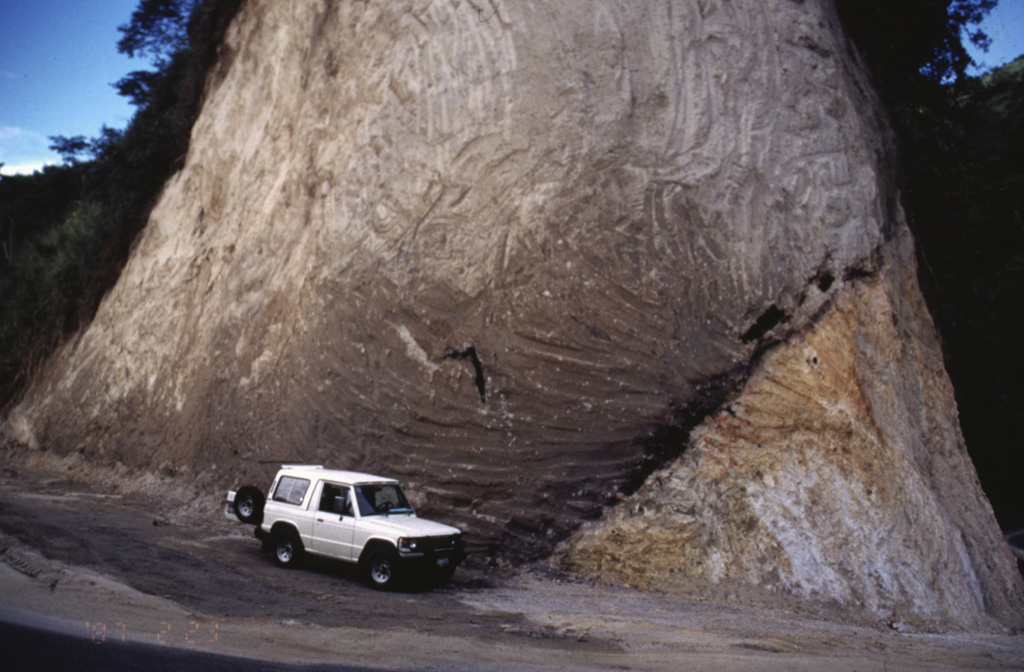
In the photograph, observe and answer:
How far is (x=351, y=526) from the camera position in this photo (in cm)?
805

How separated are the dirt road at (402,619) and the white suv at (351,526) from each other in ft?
0.86

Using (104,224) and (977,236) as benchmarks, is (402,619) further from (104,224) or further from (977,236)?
(977,236)

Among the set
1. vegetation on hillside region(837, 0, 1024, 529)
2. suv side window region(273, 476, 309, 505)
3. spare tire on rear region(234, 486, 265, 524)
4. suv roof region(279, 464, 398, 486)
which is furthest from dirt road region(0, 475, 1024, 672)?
vegetation on hillside region(837, 0, 1024, 529)

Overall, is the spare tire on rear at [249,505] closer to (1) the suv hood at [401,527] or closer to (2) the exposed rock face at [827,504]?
(1) the suv hood at [401,527]

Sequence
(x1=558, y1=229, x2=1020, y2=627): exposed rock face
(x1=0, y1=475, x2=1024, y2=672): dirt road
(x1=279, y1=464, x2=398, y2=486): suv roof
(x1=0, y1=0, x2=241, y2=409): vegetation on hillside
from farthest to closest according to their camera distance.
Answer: (x1=0, y1=0, x2=241, y2=409): vegetation on hillside, (x1=558, y1=229, x2=1020, y2=627): exposed rock face, (x1=279, y1=464, x2=398, y2=486): suv roof, (x1=0, y1=475, x2=1024, y2=672): dirt road

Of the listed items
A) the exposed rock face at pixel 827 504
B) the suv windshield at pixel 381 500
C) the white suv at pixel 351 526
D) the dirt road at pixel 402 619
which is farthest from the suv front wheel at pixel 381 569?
the exposed rock face at pixel 827 504

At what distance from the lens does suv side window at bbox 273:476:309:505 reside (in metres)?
8.64

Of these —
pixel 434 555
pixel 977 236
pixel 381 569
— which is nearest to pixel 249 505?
pixel 381 569

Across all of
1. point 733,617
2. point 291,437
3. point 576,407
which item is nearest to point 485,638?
point 733,617

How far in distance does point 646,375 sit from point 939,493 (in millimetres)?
4072

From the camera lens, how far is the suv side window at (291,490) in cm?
864

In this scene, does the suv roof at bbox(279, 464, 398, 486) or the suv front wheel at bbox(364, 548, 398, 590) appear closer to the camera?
the suv front wheel at bbox(364, 548, 398, 590)

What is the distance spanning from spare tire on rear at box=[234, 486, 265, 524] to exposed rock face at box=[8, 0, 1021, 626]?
1832mm

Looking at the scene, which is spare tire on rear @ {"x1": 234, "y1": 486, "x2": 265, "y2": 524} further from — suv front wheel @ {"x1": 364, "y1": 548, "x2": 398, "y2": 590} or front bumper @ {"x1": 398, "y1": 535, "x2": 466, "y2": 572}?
front bumper @ {"x1": 398, "y1": 535, "x2": 466, "y2": 572}
